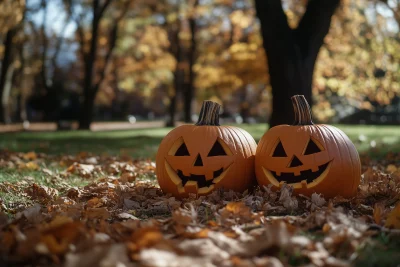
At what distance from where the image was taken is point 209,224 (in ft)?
9.74

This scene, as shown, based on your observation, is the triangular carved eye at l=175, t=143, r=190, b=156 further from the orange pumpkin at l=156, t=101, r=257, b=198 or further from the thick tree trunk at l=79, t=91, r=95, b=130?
the thick tree trunk at l=79, t=91, r=95, b=130

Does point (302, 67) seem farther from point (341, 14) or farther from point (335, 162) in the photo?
point (341, 14)

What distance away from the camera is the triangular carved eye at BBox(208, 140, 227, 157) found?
13.9 feet

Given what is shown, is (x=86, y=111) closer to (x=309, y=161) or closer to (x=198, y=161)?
(x=198, y=161)

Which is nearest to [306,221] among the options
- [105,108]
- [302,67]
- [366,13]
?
[302,67]

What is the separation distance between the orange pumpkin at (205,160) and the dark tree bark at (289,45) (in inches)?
172

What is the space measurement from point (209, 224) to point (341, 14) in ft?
52.8

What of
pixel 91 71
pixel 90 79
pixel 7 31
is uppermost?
pixel 7 31

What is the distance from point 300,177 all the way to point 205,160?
2.73ft

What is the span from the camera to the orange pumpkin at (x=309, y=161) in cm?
402

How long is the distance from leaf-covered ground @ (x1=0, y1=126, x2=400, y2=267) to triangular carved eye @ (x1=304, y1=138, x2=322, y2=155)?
0.44m

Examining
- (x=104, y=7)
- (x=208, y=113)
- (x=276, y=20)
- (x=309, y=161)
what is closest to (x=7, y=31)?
(x=104, y=7)

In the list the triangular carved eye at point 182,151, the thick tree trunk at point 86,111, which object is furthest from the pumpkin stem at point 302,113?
the thick tree trunk at point 86,111

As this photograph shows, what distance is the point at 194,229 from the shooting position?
273 cm
